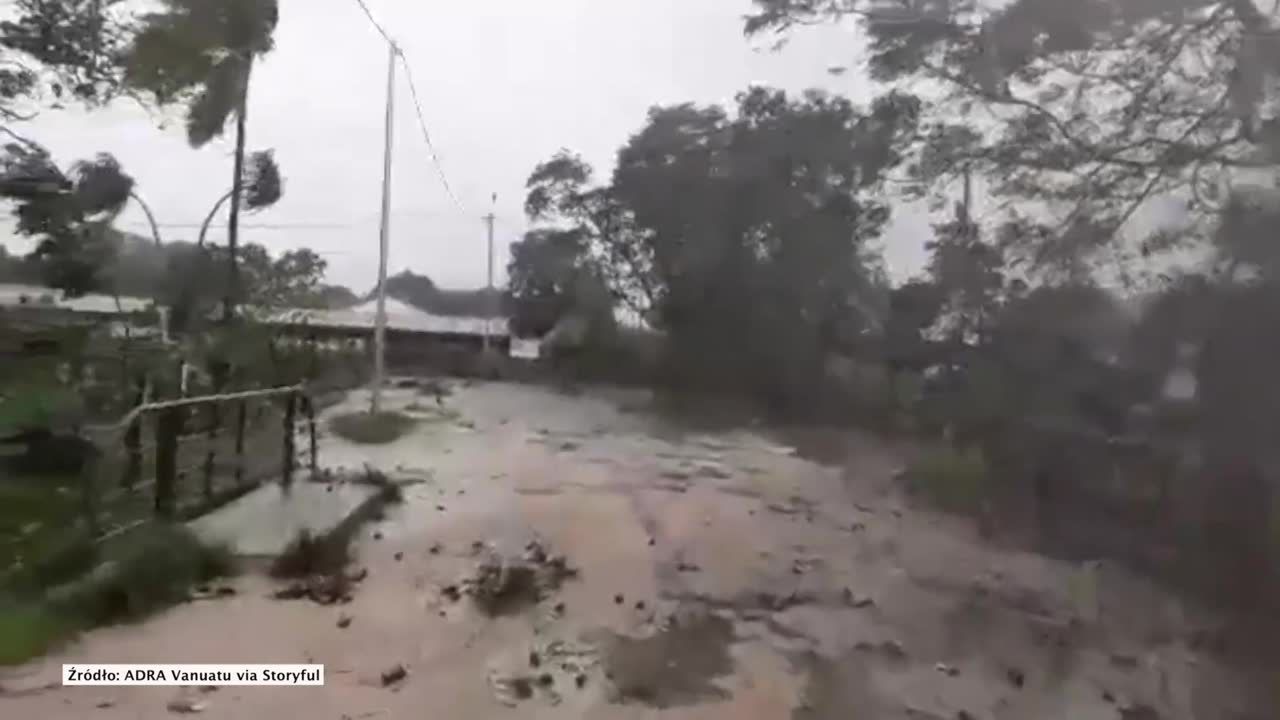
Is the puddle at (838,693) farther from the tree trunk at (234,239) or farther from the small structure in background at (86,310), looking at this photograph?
the tree trunk at (234,239)

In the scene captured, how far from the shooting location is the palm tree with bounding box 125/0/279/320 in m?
10.2

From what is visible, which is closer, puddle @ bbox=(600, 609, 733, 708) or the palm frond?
Result: puddle @ bbox=(600, 609, 733, 708)

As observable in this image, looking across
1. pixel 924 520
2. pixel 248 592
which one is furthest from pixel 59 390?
pixel 924 520

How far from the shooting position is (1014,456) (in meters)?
9.23

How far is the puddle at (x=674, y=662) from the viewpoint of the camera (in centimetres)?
530

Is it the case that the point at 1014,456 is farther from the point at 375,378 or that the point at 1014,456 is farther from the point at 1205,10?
the point at 375,378

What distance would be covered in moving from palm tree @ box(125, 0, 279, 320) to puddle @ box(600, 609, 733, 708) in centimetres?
696

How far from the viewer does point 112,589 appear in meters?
5.85

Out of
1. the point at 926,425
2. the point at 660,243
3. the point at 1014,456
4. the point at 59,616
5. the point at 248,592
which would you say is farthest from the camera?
the point at 660,243

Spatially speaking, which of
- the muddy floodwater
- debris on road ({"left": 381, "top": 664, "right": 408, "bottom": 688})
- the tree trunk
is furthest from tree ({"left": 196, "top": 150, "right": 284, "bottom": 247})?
debris on road ({"left": 381, "top": 664, "right": 408, "bottom": 688})

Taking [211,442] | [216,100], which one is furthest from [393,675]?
[216,100]

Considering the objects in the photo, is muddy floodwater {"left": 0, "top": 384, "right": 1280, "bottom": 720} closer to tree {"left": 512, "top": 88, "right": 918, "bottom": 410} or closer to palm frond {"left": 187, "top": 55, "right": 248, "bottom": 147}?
tree {"left": 512, "top": 88, "right": 918, "bottom": 410}

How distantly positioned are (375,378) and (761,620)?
40.5 ft

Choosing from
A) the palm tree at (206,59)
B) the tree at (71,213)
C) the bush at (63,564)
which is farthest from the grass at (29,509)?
the palm tree at (206,59)
